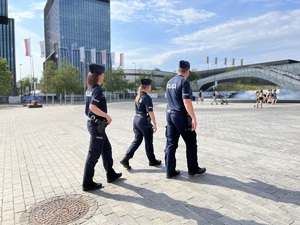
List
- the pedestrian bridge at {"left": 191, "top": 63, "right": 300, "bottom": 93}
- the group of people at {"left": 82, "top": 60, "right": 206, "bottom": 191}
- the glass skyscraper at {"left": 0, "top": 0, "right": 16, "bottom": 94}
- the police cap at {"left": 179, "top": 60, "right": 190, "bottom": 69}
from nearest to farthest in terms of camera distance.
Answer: the group of people at {"left": 82, "top": 60, "right": 206, "bottom": 191} < the police cap at {"left": 179, "top": 60, "right": 190, "bottom": 69} < the pedestrian bridge at {"left": 191, "top": 63, "right": 300, "bottom": 93} < the glass skyscraper at {"left": 0, "top": 0, "right": 16, "bottom": 94}

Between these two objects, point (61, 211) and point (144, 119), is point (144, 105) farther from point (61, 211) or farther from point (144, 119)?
point (61, 211)

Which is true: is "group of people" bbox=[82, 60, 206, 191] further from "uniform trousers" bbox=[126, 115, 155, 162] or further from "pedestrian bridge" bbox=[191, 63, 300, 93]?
"pedestrian bridge" bbox=[191, 63, 300, 93]

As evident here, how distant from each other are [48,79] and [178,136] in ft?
164

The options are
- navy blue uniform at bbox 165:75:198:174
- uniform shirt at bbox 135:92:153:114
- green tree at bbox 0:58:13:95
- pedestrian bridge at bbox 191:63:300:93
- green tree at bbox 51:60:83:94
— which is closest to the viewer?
navy blue uniform at bbox 165:75:198:174

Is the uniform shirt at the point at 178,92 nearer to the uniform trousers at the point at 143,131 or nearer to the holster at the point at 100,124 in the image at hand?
the uniform trousers at the point at 143,131

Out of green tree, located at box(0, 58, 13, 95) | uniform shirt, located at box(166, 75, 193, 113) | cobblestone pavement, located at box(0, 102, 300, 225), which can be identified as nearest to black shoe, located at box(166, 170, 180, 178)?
cobblestone pavement, located at box(0, 102, 300, 225)

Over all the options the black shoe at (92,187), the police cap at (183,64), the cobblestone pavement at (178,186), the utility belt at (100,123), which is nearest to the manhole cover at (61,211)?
the cobblestone pavement at (178,186)

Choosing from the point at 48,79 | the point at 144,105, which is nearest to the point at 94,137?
the point at 144,105

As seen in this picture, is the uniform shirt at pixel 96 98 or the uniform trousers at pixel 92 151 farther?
the uniform trousers at pixel 92 151

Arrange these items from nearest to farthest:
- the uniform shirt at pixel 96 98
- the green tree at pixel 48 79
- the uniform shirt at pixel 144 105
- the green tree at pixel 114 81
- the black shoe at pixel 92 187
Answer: the uniform shirt at pixel 96 98 → the black shoe at pixel 92 187 → the uniform shirt at pixel 144 105 → the green tree at pixel 48 79 → the green tree at pixel 114 81

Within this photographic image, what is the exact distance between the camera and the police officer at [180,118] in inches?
163

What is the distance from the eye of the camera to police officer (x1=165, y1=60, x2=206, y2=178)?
13.5 feet

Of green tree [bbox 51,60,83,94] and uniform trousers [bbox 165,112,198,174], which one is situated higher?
green tree [bbox 51,60,83,94]

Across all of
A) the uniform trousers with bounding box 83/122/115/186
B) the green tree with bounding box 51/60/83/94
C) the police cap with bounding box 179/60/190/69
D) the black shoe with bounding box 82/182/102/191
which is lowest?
the black shoe with bounding box 82/182/102/191
